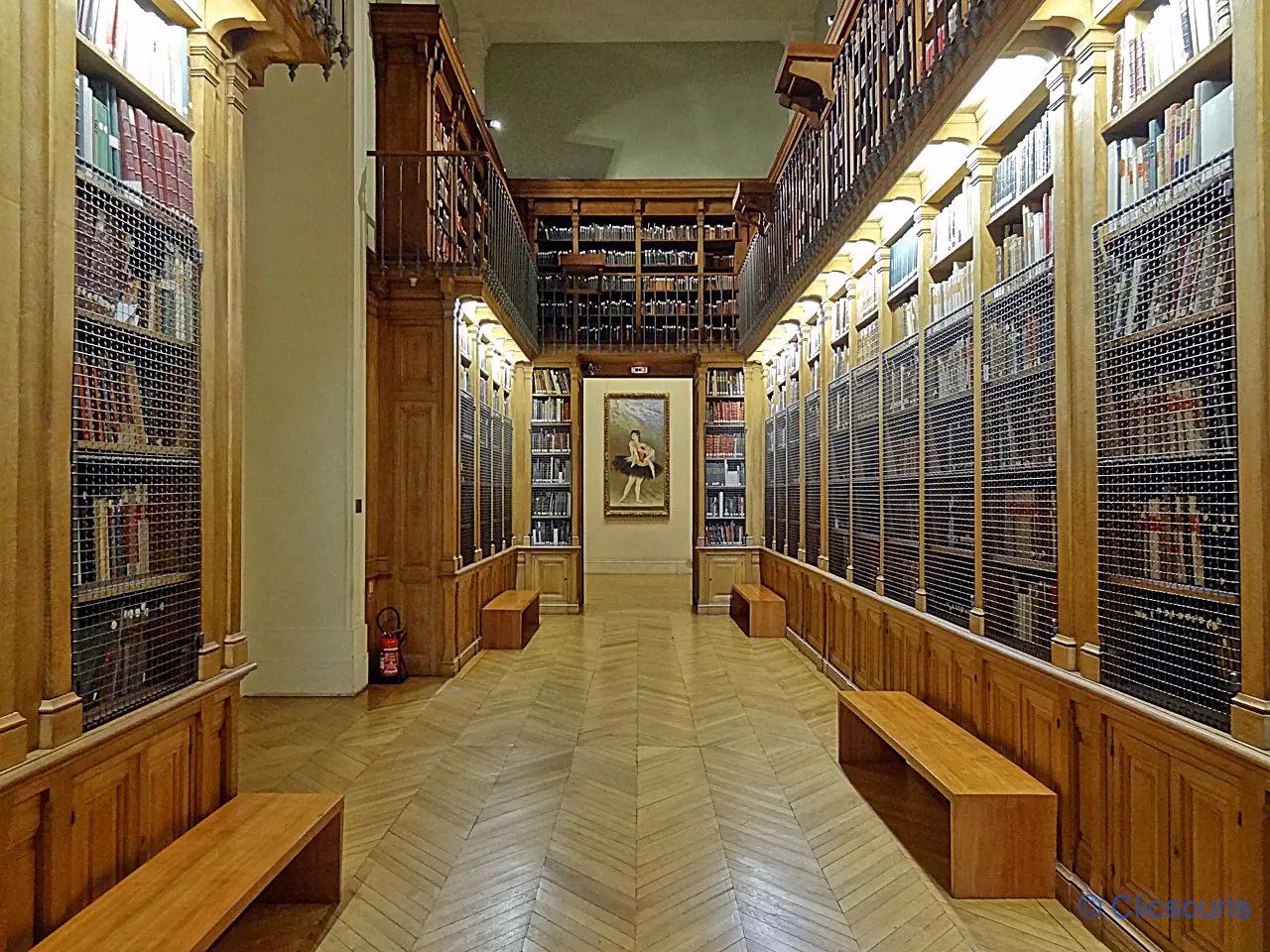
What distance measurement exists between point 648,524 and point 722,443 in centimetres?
501

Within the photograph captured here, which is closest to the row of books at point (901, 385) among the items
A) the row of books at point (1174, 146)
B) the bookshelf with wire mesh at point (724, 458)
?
the row of books at point (1174, 146)

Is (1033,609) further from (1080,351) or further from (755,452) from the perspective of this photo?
(755,452)

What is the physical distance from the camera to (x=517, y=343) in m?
8.68

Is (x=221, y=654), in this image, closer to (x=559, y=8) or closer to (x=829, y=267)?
(x=829, y=267)

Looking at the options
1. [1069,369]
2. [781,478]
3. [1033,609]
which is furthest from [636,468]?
Result: [1069,369]

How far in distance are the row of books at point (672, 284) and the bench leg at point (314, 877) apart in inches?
330

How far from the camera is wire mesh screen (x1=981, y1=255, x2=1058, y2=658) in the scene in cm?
296

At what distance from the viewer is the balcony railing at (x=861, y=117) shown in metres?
3.32

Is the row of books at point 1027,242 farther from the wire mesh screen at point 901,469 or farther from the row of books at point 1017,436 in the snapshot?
the wire mesh screen at point 901,469

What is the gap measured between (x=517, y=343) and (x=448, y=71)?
2451 mm

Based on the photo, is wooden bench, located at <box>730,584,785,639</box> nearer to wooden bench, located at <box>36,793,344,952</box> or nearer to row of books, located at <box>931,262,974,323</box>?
row of books, located at <box>931,262,974,323</box>

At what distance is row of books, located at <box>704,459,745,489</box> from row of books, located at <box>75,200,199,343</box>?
773 cm

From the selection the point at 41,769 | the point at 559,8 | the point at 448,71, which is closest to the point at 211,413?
the point at 41,769

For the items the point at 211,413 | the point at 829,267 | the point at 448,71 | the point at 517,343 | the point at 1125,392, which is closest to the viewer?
the point at 1125,392
